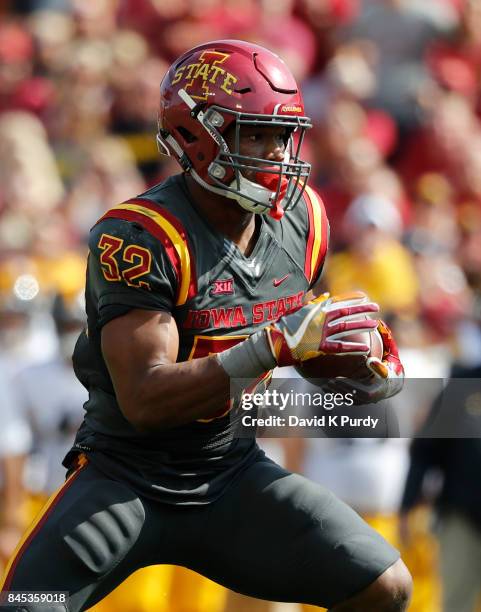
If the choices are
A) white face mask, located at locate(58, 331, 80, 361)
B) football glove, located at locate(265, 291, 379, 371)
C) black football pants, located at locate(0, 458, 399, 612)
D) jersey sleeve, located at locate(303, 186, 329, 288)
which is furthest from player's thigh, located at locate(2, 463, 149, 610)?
white face mask, located at locate(58, 331, 80, 361)

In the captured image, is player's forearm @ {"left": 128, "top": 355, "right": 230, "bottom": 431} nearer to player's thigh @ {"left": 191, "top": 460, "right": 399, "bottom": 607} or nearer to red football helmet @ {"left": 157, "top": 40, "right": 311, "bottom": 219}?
player's thigh @ {"left": 191, "top": 460, "right": 399, "bottom": 607}

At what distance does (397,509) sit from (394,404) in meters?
2.25

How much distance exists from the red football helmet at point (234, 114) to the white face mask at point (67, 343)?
118 inches

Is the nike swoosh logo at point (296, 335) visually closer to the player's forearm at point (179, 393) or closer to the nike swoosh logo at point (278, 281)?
the player's forearm at point (179, 393)

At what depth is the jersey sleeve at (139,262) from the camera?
385cm

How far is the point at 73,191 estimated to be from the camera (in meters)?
8.98

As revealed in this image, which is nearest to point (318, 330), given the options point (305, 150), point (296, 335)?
point (296, 335)

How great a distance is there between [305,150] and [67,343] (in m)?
2.67

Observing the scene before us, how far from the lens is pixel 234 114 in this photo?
4.04 metres

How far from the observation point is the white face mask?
7.07 m

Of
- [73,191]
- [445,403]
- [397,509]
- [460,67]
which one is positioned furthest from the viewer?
[460,67]

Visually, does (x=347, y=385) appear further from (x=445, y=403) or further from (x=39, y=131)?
(x=39, y=131)

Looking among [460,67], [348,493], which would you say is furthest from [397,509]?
[460,67]

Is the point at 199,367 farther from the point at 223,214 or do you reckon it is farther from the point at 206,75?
the point at 206,75
